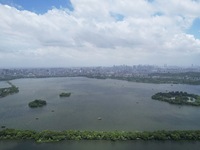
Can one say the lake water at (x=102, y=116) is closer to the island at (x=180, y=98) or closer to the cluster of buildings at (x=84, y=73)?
the island at (x=180, y=98)

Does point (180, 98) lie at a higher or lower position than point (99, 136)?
higher

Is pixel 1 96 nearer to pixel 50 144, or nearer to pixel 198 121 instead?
pixel 50 144

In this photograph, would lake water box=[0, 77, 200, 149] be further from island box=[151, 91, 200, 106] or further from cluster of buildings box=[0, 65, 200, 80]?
cluster of buildings box=[0, 65, 200, 80]

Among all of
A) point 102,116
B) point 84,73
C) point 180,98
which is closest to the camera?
point 102,116

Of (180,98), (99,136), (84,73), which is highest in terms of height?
(84,73)

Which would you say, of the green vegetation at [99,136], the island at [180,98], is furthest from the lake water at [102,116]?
the island at [180,98]

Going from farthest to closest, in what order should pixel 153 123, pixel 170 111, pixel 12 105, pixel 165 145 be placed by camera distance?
pixel 12 105 < pixel 170 111 < pixel 153 123 < pixel 165 145

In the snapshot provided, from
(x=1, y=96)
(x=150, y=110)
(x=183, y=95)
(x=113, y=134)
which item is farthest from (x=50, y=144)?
(x=183, y=95)

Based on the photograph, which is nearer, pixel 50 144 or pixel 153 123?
pixel 50 144

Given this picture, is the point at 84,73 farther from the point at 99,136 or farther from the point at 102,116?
the point at 99,136

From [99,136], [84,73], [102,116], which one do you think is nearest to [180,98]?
[102,116]

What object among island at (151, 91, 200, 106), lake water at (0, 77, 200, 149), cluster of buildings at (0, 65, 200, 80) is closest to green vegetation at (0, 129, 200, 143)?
lake water at (0, 77, 200, 149)
